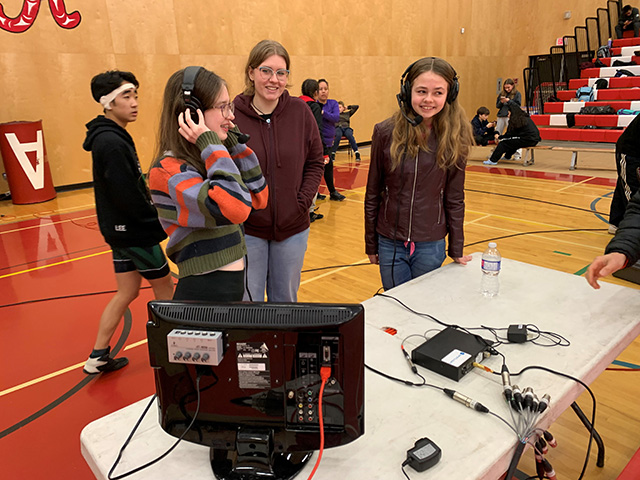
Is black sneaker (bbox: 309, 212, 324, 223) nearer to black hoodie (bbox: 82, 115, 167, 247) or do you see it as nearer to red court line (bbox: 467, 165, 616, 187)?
black hoodie (bbox: 82, 115, 167, 247)

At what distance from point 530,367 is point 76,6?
963 centimetres

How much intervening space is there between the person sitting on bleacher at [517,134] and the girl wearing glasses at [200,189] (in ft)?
28.9

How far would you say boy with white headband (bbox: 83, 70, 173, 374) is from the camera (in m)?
2.41

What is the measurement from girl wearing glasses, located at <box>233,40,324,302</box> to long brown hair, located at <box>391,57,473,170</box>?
513 mm

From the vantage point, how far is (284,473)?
1.12 meters

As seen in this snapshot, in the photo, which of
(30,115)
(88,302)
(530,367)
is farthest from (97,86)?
(30,115)

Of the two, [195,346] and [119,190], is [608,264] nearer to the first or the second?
[195,346]

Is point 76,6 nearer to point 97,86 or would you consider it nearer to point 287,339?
point 97,86

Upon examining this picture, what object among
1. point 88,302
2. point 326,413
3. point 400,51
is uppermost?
point 400,51

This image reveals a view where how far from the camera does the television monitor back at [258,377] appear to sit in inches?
41.7

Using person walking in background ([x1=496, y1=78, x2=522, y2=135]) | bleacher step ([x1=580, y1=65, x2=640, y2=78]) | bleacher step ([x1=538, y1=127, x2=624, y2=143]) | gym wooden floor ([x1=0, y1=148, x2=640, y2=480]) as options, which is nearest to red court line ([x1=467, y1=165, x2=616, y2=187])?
gym wooden floor ([x1=0, y1=148, x2=640, y2=480])

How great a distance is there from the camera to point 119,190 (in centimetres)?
242

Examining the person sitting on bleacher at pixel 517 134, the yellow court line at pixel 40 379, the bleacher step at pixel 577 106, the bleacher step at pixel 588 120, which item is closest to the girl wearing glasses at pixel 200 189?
the yellow court line at pixel 40 379

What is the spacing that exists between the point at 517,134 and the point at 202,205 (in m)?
9.43
